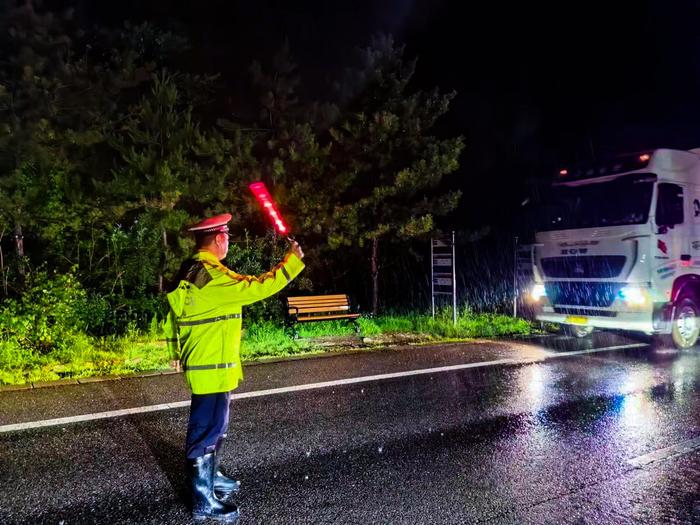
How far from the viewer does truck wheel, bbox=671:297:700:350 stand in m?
9.72

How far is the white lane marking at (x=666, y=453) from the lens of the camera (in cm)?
461

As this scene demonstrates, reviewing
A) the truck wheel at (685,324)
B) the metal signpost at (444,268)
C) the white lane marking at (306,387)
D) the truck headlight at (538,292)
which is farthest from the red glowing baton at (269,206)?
the metal signpost at (444,268)

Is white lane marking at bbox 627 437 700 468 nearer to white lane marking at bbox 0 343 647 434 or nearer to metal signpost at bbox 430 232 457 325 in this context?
white lane marking at bbox 0 343 647 434

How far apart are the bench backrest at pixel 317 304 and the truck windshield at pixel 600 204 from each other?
403 cm

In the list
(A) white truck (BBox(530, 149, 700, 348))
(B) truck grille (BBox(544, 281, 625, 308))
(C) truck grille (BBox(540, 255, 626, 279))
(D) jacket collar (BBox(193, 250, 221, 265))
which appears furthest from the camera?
(B) truck grille (BBox(544, 281, 625, 308))

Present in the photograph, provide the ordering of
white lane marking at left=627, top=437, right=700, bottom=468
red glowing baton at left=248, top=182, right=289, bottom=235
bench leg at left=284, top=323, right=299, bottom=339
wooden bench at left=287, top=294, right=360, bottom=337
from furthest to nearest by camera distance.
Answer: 1. wooden bench at left=287, top=294, right=360, bottom=337
2. bench leg at left=284, top=323, right=299, bottom=339
3. white lane marking at left=627, top=437, right=700, bottom=468
4. red glowing baton at left=248, top=182, right=289, bottom=235

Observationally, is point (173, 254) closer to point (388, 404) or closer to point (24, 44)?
point (24, 44)

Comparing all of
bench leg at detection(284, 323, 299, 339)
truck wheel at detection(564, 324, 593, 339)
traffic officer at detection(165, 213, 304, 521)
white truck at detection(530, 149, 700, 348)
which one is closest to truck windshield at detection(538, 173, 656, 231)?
white truck at detection(530, 149, 700, 348)

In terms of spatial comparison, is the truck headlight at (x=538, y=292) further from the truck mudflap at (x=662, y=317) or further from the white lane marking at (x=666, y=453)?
the white lane marking at (x=666, y=453)

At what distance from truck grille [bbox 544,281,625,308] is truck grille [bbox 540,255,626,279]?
16 cm

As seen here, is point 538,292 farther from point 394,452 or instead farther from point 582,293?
point 394,452

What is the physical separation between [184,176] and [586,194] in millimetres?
7214

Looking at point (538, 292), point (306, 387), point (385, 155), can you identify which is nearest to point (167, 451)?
point (306, 387)

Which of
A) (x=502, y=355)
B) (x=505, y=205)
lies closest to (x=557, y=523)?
(x=502, y=355)
